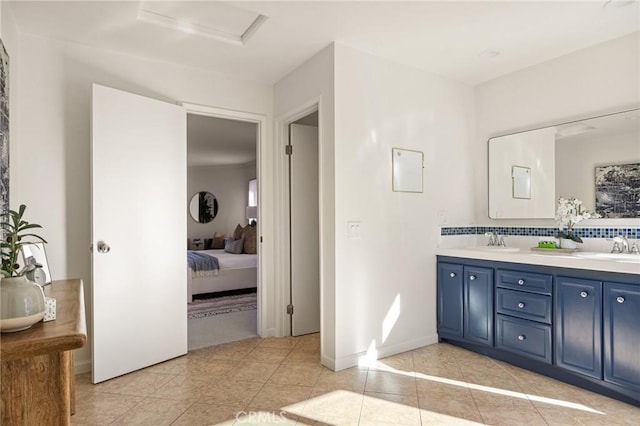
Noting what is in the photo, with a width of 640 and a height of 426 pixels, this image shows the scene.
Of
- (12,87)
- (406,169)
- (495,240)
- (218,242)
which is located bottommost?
(218,242)

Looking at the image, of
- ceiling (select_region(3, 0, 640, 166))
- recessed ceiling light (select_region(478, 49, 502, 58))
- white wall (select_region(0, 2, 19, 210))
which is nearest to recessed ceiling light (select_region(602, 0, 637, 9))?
ceiling (select_region(3, 0, 640, 166))

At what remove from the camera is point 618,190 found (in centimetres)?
274

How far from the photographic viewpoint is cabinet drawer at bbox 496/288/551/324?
2643 millimetres

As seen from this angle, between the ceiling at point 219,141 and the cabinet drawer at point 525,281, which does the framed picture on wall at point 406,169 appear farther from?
the ceiling at point 219,141

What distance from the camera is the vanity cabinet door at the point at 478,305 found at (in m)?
2.98

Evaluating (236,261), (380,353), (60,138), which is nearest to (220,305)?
(236,261)

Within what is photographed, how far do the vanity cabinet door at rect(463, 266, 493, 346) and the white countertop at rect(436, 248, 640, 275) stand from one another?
12cm

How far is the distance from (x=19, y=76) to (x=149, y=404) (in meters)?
2.38

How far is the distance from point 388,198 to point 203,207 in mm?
6393

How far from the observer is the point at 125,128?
9.13 feet

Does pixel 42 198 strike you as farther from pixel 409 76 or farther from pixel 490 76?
pixel 490 76

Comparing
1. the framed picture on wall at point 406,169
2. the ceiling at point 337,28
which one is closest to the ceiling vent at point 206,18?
the ceiling at point 337,28

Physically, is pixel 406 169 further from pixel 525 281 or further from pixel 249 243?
pixel 249 243

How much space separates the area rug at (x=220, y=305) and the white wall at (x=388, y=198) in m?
2.15
